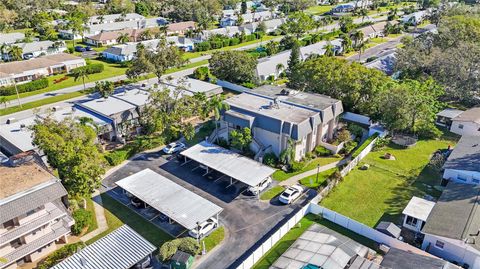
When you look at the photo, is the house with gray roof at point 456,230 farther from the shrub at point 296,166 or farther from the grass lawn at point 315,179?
the shrub at point 296,166

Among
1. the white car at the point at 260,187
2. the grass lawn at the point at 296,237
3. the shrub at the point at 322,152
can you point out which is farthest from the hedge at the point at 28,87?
the grass lawn at the point at 296,237

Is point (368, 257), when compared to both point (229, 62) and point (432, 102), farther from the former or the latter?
point (229, 62)

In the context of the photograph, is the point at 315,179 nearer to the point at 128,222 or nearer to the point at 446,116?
the point at 128,222

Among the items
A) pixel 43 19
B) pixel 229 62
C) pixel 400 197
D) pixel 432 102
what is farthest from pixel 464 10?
pixel 43 19

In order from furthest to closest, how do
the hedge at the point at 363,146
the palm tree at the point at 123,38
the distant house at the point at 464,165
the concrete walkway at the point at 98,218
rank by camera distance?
the palm tree at the point at 123,38 < the hedge at the point at 363,146 < the distant house at the point at 464,165 < the concrete walkway at the point at 98,218

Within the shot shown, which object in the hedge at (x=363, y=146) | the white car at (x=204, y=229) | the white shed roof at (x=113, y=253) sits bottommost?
the white car at (x=204, y=229)

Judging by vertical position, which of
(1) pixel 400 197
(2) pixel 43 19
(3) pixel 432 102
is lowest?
(1) pixel 400 197

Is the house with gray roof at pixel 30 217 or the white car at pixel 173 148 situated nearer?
the house with gray roof at pixel 30 217
